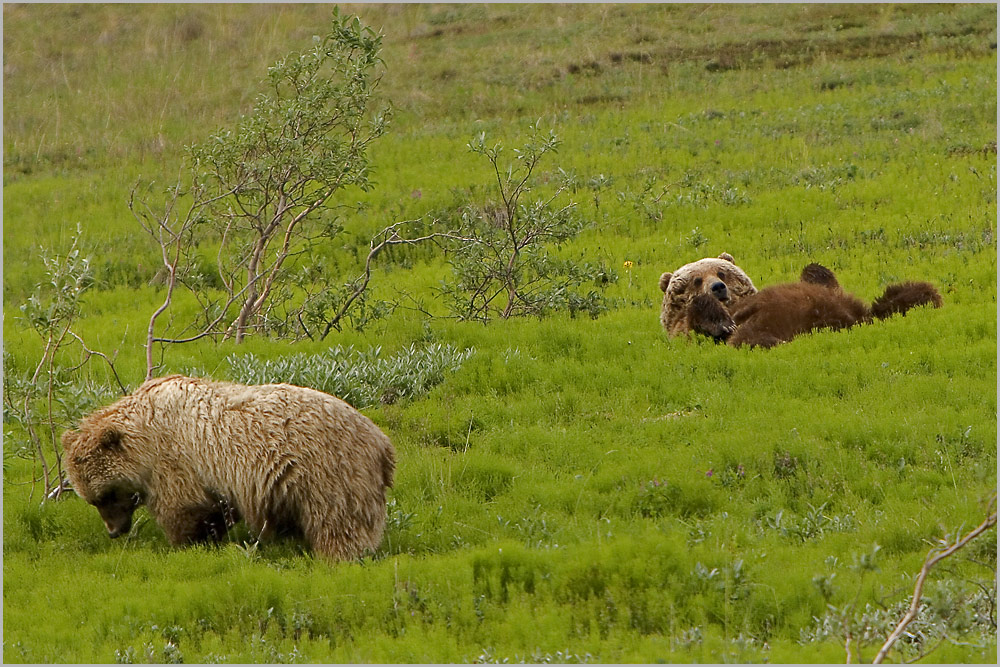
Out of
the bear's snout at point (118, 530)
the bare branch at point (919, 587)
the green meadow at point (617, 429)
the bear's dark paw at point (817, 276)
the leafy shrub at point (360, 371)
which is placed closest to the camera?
the bare branch at point (919, 587)

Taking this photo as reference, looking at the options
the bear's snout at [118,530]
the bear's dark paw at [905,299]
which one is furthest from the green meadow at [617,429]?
the bear's dark paw at [905,299]

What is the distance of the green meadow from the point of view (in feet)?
19.3

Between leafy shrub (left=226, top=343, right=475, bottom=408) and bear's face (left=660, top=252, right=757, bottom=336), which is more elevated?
bear's face (left=660, top=252, right=757, bottom=336)

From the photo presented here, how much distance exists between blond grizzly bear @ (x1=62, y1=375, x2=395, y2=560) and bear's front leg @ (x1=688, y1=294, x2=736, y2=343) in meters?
4.68

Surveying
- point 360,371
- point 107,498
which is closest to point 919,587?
point 107,498

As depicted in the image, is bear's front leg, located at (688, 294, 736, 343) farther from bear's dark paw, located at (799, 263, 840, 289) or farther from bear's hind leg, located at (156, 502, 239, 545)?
bear's hind leg, located at (156, 502, 239, 545)

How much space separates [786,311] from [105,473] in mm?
6558

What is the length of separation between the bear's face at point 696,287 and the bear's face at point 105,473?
226 inches

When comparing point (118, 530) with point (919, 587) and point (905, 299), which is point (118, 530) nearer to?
point (919, 587)

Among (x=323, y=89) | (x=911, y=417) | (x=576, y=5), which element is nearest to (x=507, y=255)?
(x=323, y=89)

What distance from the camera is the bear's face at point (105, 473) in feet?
23.0

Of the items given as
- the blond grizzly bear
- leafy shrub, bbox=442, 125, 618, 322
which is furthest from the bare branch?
leafy shrub, bbox=442, 125, 618, 322

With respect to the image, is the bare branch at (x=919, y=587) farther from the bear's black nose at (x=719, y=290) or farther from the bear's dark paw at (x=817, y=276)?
the bear's dark paw at (x=817, y=276)

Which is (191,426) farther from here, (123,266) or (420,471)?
(123,266)
